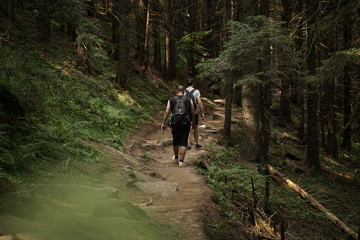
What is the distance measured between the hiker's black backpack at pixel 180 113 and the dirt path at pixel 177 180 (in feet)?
4.42

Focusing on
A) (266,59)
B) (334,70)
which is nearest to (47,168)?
(266,59)

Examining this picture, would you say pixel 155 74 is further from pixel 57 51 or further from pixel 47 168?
pixel 47 168

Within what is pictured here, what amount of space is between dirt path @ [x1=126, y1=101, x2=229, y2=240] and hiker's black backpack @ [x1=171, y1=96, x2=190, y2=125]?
1.35 meters

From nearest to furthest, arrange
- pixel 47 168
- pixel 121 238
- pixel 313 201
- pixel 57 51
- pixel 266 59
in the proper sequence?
1. pixel 121 238
2. pixel 47 168
3. pixel 266 59
4. pixel 313 201
5. pixel 57 51

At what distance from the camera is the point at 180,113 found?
8.91m

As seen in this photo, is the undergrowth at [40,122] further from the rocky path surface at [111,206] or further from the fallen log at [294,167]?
the fallen log at [294,167]

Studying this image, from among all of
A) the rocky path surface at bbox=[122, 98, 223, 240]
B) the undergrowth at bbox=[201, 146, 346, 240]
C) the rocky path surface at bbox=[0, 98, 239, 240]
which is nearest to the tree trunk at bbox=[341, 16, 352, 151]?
the undergrowth at bbox=[201, 146, 346, 240]

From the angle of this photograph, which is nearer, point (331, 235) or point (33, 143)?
point (33, 143)

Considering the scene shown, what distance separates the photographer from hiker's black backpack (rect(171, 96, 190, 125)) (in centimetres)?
891

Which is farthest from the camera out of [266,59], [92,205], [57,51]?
[57,51]

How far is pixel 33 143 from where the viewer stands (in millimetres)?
6352

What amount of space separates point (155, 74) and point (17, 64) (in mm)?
18353

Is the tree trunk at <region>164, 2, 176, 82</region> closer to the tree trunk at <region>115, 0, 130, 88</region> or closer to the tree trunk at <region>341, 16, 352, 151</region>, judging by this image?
the tree trunk at <region>115, 0, 130, 88</region>

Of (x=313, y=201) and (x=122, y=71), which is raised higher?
(x=122, y=71)
